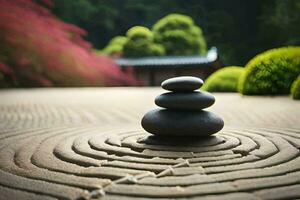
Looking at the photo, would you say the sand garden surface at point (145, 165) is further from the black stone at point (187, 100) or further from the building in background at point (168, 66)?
the building in background at point (168, 66)

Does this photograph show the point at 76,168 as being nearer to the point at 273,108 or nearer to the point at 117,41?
the point at 273,108

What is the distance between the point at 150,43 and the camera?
78.7 feet

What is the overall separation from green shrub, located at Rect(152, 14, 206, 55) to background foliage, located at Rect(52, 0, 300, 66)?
1095 mm

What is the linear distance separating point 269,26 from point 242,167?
2041cm

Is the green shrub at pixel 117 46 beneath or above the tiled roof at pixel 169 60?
above

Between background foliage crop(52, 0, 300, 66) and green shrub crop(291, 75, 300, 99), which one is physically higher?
background foliage crop(52, 0, 300, 66)

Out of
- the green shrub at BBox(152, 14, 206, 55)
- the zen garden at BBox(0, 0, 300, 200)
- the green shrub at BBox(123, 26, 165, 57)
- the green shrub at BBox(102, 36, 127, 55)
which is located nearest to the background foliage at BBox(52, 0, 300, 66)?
the green shrub at BBox(152, 14, 206, 55)

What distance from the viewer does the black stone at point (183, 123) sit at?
3.56 metres

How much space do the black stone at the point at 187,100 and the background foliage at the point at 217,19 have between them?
1771 cm

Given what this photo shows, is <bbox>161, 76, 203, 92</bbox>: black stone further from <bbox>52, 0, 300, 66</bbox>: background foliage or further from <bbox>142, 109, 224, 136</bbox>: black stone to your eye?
<bbox>52, 0, 300, 66</bbox>: background foliage

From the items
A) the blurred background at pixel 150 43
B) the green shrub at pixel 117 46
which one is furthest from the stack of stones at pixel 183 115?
the green shrub at pixel 117 46

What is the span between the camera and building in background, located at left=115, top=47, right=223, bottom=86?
2047 cm

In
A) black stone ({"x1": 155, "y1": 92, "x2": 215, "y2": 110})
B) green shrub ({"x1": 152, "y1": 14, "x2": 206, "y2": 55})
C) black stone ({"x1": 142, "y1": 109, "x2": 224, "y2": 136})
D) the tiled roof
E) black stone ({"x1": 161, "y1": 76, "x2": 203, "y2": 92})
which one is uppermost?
green shrub ({"x1": 152, "y1": 14, "x2": 206, "y2": 55})

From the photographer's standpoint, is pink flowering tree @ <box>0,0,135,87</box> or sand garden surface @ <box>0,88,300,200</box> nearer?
sand garden surface @ <box>0,88,300,200</box>
